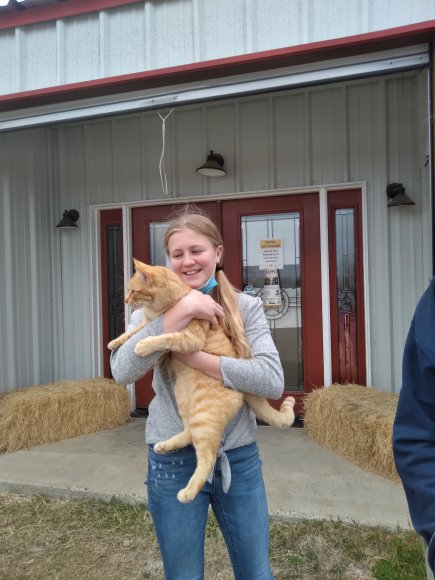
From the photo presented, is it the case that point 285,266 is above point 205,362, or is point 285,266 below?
above

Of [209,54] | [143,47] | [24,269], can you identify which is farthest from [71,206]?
[209,54]

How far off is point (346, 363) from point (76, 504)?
108 inches

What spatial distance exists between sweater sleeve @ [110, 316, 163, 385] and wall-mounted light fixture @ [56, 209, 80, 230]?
145 inches

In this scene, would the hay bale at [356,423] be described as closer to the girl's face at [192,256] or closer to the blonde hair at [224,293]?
the blonde hair at [224,293]

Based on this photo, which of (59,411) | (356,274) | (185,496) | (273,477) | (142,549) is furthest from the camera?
(356,274)

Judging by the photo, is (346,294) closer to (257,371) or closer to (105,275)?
(105,275)

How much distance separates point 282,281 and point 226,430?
3028mm

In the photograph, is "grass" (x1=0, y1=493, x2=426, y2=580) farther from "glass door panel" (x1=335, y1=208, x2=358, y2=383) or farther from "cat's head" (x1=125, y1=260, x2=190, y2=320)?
"glass door panel" (x1=335, y1=208, x2=358, y2=383)

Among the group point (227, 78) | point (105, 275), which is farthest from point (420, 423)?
point (105, 275)

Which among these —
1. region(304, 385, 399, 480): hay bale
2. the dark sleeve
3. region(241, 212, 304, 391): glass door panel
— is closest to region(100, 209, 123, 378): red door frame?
region(241, 212, 304, 391): glass door panel

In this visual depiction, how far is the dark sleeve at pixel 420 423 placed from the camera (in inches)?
34.9

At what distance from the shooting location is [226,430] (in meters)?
1.46

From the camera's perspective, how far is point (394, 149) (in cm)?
398

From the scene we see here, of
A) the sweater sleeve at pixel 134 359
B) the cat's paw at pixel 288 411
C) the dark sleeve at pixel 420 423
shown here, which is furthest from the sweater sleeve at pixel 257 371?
the dark sleeve at pixel 420 423
